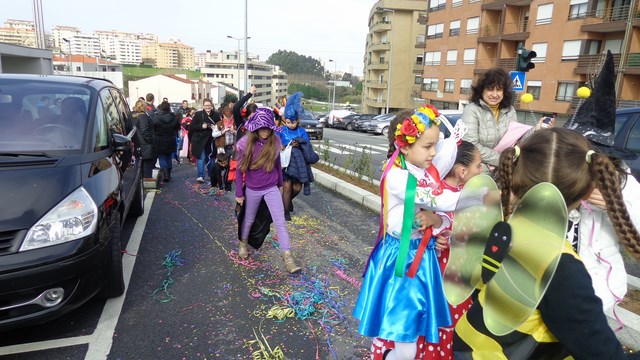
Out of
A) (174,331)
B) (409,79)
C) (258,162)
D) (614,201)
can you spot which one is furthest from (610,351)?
(409,79)

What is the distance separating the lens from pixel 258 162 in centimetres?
446

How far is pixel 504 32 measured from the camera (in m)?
36.1

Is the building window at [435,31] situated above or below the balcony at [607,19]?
above

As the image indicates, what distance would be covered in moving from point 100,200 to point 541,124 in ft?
12.5

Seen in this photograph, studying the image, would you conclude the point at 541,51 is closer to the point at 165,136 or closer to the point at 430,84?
the point at 430,84

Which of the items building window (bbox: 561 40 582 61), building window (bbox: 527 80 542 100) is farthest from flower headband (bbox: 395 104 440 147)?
building window (bbox: 527 80 542 100)

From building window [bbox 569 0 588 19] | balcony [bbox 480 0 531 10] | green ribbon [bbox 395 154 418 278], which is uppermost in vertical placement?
balcony [bbox 480 0 531 10]

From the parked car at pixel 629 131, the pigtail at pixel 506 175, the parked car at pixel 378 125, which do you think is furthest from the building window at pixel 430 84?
the pigtail at pixel 506 175

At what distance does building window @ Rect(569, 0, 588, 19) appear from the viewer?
28719 mm

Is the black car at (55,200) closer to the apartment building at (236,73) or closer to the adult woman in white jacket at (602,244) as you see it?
the adult woman in white jacket at (602,244)

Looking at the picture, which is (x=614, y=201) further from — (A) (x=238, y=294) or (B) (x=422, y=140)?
(A) (x=238, y=294)

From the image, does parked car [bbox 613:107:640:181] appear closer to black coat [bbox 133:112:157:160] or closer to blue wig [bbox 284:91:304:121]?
blue wig [bbox 284:91:304:121]

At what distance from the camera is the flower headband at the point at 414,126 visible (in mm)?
2375

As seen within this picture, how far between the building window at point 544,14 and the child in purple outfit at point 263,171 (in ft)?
111
